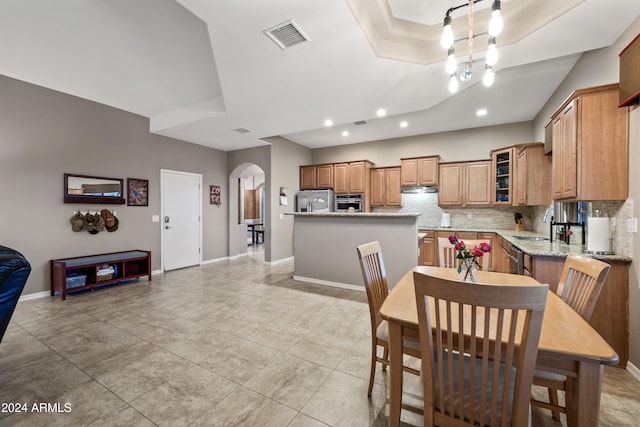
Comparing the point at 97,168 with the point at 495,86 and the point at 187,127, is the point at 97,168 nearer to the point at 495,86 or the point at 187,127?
the point at 187,127

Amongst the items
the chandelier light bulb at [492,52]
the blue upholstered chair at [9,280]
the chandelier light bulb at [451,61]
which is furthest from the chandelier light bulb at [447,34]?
the blue upholstered chair at [9,280]

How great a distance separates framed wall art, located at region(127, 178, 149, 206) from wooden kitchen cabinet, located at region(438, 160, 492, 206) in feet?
19.4

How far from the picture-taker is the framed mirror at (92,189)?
396 centimetres

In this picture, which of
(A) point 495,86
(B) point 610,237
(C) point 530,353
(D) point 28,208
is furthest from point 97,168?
(B) point 610,237

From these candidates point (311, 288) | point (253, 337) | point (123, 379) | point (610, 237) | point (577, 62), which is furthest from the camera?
point (311, 288)

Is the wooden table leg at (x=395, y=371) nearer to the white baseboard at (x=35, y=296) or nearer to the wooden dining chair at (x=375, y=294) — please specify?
the wooden dining chair at (x=375, y=294)

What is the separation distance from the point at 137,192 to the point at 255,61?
11.8ft

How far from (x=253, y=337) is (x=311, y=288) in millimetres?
1659

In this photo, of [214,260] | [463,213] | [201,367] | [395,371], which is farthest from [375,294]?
[214,260]

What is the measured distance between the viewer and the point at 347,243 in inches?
163

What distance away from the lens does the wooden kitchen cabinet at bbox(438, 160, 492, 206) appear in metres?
5.11

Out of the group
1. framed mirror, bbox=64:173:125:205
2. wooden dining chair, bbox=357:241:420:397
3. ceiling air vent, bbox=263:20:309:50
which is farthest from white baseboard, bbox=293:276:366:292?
framed mirror, bbox=64:173:125:205

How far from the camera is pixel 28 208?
360 centimetres

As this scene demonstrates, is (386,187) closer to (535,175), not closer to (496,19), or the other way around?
(535,175)
